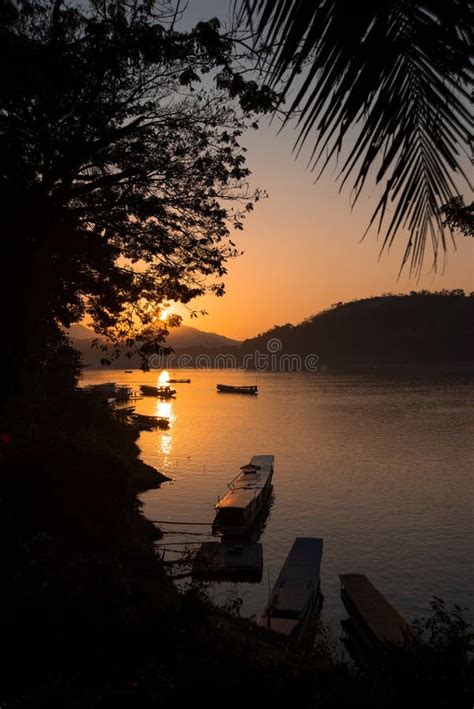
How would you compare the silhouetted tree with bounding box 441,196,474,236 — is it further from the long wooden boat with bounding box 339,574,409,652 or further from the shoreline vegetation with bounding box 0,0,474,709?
the long wooden boat with bounding box 339,574,409,652

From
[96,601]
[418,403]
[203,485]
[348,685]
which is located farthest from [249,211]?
[418,403]

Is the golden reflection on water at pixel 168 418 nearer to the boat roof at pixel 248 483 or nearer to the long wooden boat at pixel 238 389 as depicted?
the boat roof at pixel 248 483

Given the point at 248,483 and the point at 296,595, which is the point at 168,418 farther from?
the point at 296,595

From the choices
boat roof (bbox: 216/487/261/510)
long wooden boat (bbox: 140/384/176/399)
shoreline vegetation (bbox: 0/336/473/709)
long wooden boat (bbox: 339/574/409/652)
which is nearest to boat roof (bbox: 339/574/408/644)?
long wooden boat (bbox: 339/574/409/652)

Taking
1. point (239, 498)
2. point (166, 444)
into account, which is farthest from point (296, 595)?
point (166, 444)

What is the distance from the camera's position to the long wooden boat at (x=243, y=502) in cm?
4128

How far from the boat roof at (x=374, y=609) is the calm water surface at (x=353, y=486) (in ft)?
5.24

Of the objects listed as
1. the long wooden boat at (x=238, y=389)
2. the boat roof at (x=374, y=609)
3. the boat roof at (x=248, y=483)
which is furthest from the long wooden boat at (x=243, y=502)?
the long wooden boat at (x=238, y=389)

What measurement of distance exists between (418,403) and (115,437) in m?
83.6

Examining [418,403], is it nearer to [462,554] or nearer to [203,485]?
[203,485]

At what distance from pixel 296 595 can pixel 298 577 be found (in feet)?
8.45

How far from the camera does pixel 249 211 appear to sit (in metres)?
17.4

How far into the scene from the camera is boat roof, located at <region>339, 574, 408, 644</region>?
25.5 meters

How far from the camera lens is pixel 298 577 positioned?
31297 mm
